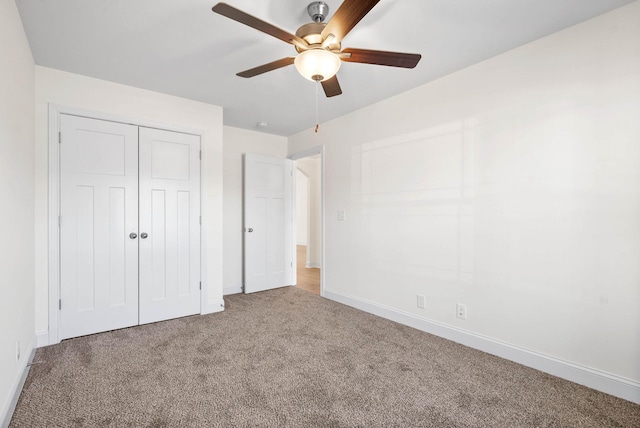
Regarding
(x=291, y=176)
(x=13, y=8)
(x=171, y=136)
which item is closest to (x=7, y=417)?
(x=13, y=8)

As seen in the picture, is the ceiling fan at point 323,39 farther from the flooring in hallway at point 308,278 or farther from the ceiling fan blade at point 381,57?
the flooring in hallway at point 308,278

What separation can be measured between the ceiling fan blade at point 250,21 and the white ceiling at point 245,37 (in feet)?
1.10

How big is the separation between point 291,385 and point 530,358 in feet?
5.95

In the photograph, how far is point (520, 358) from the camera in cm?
232

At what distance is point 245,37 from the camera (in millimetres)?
2160

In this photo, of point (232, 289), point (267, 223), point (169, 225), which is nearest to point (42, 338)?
point (169, 225)

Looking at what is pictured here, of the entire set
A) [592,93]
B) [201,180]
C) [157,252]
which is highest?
[592,93]

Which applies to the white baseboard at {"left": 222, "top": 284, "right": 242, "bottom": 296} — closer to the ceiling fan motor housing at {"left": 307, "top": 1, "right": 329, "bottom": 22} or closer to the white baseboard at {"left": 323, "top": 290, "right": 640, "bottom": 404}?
the white baseboard at {"left": 323, "top": 290, "right": 640, "bottom": 404}

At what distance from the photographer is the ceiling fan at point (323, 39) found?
1.42m

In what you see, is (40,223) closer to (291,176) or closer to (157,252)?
(157,252)

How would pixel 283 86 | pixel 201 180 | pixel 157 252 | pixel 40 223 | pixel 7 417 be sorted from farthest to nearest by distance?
1. pixel 201 180
2. pixel 157 252
3. pixel 283 86
4. pixel 40 223
5. pixel 7 417

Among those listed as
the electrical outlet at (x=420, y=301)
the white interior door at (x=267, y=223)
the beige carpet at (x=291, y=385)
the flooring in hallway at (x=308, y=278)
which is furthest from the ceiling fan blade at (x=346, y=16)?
the flooring in hallway at (x=308, y=278)

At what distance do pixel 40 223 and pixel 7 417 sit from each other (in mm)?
1569

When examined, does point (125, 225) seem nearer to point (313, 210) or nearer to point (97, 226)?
point (97, 226)
